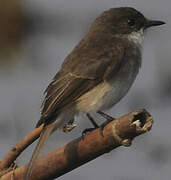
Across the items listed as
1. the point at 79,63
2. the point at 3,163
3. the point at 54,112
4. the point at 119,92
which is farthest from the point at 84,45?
the point at 3,163

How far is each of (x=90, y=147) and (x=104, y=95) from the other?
5.99 feet

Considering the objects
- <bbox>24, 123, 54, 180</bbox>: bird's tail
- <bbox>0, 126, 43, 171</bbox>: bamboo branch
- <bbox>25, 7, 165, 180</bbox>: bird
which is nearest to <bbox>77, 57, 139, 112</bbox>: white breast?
<bbox>25, 7, 165, 180</bbox>: bird

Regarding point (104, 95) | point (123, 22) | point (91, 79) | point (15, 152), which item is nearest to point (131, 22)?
point (123, 22)

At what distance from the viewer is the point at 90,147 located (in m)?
2.98

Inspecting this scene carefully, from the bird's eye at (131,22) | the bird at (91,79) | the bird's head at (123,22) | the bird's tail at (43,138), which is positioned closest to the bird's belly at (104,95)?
the bird at (91,79)

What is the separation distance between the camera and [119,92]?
480 cm

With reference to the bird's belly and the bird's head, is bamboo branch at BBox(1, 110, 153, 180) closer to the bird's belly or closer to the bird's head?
the bird's belly

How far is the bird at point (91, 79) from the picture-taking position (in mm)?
4574

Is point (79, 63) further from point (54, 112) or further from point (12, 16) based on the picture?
point (12, 16)

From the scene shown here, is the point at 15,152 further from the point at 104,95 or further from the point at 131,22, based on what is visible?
the point at 131,22

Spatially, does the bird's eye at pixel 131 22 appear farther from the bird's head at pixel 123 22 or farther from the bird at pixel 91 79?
the bird at pixel 91 79

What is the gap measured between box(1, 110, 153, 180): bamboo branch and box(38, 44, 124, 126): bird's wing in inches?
51.0

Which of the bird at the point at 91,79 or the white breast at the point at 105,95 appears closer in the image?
the bird at the point at 91,79

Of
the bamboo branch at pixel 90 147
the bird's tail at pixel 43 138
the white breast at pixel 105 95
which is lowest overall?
the white breast at pixel 105 95
